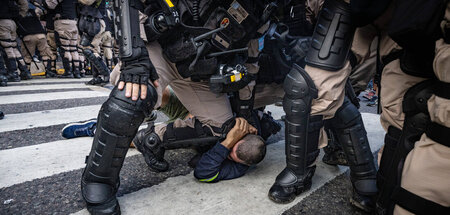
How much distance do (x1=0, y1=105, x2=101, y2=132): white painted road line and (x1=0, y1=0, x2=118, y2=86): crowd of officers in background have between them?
2.27m

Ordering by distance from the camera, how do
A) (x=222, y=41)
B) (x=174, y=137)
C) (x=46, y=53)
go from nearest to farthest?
1. (x=222, y=41)
2. (x=174, y=137)
3. (x=46, y=53)

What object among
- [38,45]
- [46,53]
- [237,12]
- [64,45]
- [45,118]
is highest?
[237,12]

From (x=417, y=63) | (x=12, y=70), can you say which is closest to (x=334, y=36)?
(x=417, y=63)

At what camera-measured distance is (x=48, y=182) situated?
1.59 meters

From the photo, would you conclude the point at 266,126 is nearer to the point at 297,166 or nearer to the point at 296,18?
the point at 297,166

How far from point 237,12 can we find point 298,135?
85 cm

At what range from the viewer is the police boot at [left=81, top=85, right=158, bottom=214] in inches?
48.3

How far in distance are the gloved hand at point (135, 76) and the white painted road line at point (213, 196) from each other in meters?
0.57

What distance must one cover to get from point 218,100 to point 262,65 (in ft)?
1.88

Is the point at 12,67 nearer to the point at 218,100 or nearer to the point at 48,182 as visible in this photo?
the point at 48,182

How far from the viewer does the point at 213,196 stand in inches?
58.0

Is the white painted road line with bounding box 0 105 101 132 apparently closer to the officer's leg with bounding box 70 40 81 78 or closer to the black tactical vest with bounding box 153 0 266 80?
the black tactical vest with bounding box 153 0 266 80

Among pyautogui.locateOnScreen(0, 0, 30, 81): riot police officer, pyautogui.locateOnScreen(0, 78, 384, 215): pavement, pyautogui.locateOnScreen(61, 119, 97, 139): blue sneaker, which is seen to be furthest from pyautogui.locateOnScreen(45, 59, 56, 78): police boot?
pyautogui.locateOnScreen(61, 119, 97, 139): blue sneaker

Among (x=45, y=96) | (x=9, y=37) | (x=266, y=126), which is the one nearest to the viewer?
(x=266, y=126)
